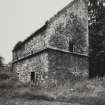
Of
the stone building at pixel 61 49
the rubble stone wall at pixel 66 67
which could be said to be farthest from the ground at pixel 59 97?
the stone building at pixel 61 49

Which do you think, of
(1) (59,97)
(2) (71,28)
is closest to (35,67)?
(2) (71,28)

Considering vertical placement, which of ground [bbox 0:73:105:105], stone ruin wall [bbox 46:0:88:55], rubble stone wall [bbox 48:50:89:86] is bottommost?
ground [bbox 0:73:105:105]

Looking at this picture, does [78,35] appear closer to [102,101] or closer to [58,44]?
[58,44]

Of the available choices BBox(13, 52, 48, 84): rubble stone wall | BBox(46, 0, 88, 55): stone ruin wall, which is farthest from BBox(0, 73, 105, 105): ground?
BBox(46, 0, 88, 55): stone ruin wall

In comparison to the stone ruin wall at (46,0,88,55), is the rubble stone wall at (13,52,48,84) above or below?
below

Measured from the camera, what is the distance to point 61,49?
15742 mm

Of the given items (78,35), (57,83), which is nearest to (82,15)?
(78,35)

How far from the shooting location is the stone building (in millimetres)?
15203

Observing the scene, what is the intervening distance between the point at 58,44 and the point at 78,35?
8.71ft

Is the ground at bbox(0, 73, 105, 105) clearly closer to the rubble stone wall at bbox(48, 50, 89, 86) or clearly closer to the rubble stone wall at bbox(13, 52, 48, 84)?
the rubble stone wall at bbox(48, 50, 89, 86)

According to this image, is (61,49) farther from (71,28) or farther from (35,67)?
(35,67)

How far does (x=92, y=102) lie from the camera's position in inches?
357

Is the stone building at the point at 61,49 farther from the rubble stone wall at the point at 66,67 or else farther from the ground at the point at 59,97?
the ground at the point at 59,97

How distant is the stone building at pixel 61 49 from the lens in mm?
15203
